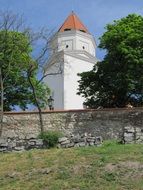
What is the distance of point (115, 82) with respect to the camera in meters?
35.2

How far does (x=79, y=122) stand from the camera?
29.7 m

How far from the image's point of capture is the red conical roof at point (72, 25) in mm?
63438

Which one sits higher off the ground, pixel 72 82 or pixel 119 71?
pixel 72 82

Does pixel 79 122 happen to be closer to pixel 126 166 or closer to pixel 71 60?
pixel 126 166

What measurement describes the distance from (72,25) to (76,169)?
4794 cm

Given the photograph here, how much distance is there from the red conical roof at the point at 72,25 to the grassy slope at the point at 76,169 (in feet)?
147

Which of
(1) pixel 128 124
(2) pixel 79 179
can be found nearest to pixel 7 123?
(1) pixel 128 124

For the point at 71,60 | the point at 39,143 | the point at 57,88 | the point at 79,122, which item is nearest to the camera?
the point at 39,143

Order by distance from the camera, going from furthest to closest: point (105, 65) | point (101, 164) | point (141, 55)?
point (105, 65)
point (141, 55)
point (101, 164)

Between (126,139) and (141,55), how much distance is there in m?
13.1

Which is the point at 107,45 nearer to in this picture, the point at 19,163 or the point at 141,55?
the point at 141,55

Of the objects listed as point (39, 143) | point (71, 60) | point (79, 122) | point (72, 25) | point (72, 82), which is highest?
point (72, 25)

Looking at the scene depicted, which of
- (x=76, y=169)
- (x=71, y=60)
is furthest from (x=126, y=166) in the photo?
(x=71, y=60)

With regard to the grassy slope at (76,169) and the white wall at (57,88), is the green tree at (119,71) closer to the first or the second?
the grassy slope at (76,169)
